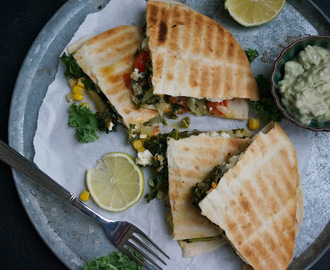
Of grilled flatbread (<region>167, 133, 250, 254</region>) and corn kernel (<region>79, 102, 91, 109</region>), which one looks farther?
corn kernel (<region>79, 102, 91, 109</region>)

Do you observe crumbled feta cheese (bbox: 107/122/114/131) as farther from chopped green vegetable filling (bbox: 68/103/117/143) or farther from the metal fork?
the metal fork

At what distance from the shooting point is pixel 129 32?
493 centimetres

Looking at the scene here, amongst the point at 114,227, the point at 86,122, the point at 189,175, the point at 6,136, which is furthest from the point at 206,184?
the point at 6,136

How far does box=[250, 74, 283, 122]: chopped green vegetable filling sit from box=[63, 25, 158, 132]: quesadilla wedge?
3.86 feet

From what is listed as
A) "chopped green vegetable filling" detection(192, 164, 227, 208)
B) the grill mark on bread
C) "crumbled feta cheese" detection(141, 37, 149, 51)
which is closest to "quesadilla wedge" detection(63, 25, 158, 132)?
"crumbled feta cheese" detection(141, 37, 149, 51)

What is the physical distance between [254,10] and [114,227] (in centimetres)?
292

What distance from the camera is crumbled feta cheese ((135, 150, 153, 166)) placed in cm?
484

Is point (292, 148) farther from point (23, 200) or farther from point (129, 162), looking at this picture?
point (23, 200)

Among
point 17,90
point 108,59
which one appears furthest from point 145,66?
point 17,90

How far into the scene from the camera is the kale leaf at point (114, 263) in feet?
15.2

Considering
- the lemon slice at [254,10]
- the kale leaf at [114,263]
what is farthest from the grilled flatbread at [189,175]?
the lemon slice at [254,10]

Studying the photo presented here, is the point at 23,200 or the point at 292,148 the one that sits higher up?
the point at 23,200

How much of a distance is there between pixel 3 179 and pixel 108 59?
1.85 metres

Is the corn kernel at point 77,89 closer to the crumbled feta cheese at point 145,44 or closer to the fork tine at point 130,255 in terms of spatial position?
the crumbled feta cheese at point 145,44
